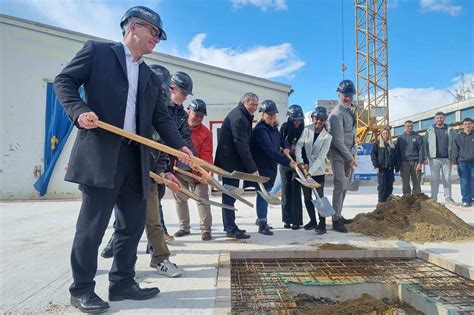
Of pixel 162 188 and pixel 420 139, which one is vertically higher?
pixel 420 139

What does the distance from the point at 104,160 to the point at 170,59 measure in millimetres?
9621

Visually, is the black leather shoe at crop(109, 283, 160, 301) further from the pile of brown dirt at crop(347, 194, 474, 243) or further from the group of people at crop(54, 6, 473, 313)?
the pile of brown dirt at crop(347, 194, 474, 243)

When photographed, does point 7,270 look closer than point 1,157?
Yes

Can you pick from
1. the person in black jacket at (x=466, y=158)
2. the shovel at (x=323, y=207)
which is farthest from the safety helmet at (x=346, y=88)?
the person in black jacket at (x=466, y=158)

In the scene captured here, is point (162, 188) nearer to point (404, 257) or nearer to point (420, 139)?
point (404, 257)

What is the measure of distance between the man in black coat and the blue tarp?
931 cm

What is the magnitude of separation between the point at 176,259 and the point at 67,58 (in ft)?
32.1

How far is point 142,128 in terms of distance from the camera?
256 centimetres

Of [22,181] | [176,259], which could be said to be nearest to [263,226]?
[176,259]

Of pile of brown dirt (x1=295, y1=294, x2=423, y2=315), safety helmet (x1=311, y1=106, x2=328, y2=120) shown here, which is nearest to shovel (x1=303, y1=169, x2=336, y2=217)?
safety helmet (x1=311, y1=106, x2=328, y2=120)

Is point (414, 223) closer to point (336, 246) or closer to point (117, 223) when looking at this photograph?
point (336, 246)

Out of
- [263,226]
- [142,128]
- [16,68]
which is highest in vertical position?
[16,68]

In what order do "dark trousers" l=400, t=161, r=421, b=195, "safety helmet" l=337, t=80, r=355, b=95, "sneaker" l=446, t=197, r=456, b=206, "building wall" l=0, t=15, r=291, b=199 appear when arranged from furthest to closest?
"building wall" l=0, t=15, r=291, b=199
"dark trousers" l=400, t=161, r=421, b=195
"sneaker" l=446, t=197, r=456, b=206
"safety helmet" l=337, t=80, r=355, b=95

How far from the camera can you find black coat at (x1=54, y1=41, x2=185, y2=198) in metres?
2.26
